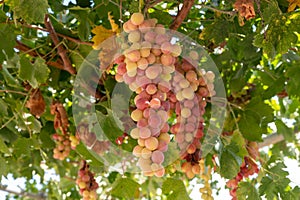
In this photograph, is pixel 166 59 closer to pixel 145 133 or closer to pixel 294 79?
pixel 145 133

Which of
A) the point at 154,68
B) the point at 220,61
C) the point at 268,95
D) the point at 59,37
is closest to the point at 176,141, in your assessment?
the point at 154,68

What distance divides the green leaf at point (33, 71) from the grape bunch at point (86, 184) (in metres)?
0.34

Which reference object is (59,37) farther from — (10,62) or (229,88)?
(229,88)

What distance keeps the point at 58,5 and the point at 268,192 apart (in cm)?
68

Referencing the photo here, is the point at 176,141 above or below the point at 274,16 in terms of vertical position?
below

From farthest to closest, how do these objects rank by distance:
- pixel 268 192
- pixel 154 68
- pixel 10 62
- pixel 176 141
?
pixel 10 62
pixel 268 192
pixel 176 141
pixel 154 68

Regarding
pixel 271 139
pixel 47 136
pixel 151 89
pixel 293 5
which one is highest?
pixel 293 5

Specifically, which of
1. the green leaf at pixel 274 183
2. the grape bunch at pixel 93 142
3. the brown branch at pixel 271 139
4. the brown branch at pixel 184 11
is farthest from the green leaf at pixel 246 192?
the brown branch at pixel 271 139

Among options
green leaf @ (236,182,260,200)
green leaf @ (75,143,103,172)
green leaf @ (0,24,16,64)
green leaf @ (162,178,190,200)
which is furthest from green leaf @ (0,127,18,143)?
green leaf @ (236,182,260,200)

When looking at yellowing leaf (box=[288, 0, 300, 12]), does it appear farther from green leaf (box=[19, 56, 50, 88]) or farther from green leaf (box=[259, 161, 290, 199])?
green leaf (box=[19, 56, 50, 88])

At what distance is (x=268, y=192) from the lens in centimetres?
128

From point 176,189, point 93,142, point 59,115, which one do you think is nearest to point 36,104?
point 59,115

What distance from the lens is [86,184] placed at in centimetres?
147

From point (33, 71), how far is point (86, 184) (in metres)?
0.39
